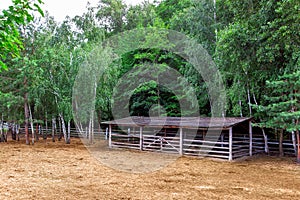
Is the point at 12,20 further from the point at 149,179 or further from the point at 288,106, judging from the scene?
the point at 288,106

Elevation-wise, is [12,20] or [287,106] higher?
[12,20]

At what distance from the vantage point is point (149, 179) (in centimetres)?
812

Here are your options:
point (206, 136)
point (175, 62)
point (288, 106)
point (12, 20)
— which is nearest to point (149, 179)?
point (206, 136)

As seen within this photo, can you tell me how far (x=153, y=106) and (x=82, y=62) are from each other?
7394 millimetres

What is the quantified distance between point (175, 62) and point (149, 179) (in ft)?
51.9

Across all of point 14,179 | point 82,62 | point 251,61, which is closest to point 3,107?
point 82,62

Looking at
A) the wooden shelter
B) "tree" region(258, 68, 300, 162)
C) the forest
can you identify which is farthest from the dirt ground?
the forest

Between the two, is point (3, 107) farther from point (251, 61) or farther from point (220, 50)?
point (251, 61)

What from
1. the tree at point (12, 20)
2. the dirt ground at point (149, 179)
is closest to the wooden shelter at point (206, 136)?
the dirt ground at point (149, 179)

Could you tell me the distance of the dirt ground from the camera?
6.42 meters

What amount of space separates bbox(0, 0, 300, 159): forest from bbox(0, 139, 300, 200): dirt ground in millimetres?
2733

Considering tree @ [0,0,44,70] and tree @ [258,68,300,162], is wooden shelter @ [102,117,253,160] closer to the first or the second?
tree @ [258,68,300,162]

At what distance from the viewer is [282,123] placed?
10.8m

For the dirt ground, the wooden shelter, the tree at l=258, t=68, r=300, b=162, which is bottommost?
the dirt ground
